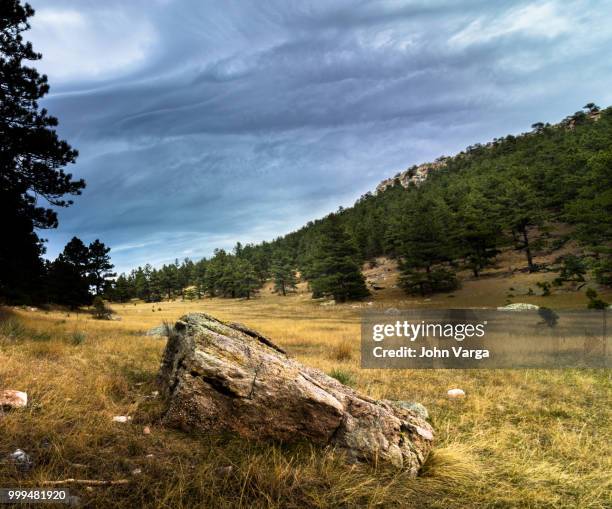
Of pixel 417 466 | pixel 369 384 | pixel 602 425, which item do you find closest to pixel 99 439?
pixel 417 466

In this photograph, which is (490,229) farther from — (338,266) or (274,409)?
(274,409)

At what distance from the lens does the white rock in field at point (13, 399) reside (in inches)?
183

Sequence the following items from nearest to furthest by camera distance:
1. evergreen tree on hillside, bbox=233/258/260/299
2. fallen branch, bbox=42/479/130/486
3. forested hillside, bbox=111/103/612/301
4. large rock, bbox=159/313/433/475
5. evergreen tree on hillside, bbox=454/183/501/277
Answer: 1. fallen branch, bbox=42/479/130/486
2. large rock, bbox=159/313/433/475
3. forested hillside, bbox=111/103/612/301
4. evergreen tree on hillside, bbox=454/183/501/277
5. evergreen tree on hillside, bbox=233/258/260/299

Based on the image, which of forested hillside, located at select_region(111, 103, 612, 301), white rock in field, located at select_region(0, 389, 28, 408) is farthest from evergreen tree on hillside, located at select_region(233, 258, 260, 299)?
white rock in field, located at select_region(0, 389, 28, 408)

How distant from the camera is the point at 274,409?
4.61 metres

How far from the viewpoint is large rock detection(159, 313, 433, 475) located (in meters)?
4.56

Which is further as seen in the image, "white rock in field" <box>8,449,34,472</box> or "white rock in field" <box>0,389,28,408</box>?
"white rock in field" <box>0,389,28,408</box>

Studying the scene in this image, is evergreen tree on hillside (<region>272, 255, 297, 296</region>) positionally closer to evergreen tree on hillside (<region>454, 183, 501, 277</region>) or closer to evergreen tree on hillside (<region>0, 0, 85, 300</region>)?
evergreen tree on hillside (<region>454, 183, 501, 277</region>)

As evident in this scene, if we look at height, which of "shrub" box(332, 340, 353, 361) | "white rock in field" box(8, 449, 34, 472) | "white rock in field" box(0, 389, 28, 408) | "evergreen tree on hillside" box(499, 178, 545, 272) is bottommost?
"shrub" box(332, 340, 353, 361)

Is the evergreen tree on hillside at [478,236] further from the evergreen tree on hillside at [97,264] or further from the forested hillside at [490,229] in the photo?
the evergreen tree on hillside at [97,264]

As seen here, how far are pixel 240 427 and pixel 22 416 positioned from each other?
259 cm

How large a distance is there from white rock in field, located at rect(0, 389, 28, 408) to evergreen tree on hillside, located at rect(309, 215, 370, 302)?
56.2m

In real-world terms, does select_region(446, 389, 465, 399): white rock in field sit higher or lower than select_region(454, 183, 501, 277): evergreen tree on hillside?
lower

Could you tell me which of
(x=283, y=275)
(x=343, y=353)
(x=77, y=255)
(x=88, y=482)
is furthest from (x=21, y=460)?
(x=283, y=275)
